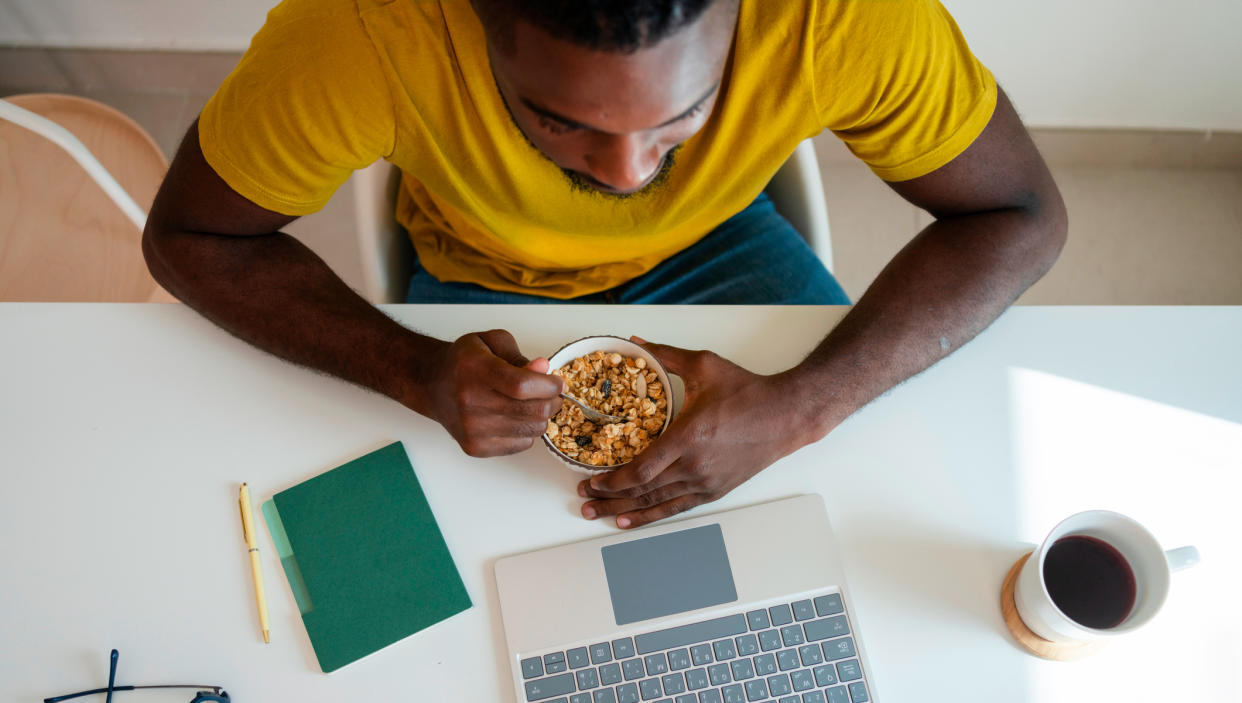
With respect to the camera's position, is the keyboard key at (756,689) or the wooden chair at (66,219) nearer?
→ the keyboard key at (756,689)

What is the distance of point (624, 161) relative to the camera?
0.70 metres

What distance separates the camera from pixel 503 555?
0.82 meters

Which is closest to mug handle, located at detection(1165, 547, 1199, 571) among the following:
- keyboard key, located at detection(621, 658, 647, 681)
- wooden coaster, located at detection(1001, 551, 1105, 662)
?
wooden coaster, located at detection(1001, 551, 1105, 662)

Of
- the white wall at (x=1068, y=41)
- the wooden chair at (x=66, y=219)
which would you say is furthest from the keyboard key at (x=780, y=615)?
the white wall at (x=1068, y=41)

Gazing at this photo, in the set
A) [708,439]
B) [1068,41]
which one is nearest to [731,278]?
[708,439]

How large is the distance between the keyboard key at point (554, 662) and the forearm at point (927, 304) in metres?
0.35

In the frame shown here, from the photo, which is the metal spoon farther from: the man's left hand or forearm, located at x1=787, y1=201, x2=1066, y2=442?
forearm, located at x1=787, y1=201, x2=1066, y2=442

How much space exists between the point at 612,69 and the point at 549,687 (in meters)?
0.58

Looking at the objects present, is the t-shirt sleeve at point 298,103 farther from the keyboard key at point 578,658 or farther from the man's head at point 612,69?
the keyboard key at point 578,658

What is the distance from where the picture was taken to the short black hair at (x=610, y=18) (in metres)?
0.57

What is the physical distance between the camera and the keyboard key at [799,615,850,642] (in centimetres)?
79

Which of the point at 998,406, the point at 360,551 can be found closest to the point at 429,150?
the point at 360,551

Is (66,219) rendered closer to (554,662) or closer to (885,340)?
(554,662)

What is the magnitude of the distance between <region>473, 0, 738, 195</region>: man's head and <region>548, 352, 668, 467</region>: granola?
7.8 inches
